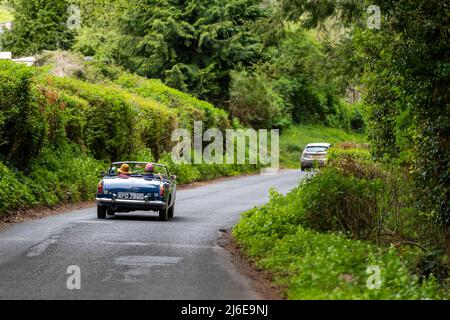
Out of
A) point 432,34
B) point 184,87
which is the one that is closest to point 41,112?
point 432,34

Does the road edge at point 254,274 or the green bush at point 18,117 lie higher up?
the green bush at point 18,117

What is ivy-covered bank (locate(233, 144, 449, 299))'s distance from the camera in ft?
34.8

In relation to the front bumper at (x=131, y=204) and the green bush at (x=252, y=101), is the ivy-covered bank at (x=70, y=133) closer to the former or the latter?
the front bumper at (x=131, y=204)

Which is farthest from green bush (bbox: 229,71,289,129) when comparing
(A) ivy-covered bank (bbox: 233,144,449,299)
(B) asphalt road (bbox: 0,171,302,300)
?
(A) ivy-covered bank (bbox: 233,144,449,299)

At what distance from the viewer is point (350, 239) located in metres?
15.4

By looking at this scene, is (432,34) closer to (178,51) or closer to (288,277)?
(288,277)

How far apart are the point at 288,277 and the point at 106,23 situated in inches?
2052

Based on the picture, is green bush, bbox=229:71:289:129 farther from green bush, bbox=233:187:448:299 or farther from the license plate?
green bush, bbox=233:187:448:299

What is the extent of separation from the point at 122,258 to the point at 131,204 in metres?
7.45

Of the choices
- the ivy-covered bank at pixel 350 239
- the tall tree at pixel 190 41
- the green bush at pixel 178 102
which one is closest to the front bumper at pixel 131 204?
the ivy-covered bank at pixel 350 239

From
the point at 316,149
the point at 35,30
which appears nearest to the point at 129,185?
the point at 316,149

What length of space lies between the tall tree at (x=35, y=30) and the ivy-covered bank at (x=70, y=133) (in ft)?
46.6

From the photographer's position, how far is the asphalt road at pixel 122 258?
10.5 meters
